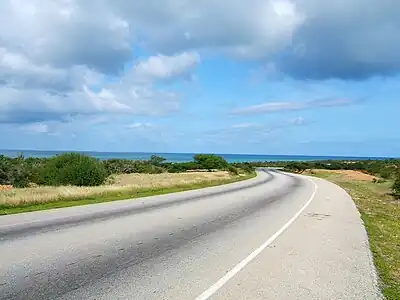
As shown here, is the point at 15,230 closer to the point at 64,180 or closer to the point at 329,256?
the point at 329,256

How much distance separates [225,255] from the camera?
952 centimetres

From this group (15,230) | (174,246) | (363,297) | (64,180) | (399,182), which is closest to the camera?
(363,297)

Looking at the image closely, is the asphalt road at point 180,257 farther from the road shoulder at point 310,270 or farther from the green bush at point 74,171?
the green bush at point 74,171

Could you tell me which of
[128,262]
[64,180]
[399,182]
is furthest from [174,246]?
[399,182]

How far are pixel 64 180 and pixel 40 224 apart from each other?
24.8 metres

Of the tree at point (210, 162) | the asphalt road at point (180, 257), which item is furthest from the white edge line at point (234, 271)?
the tree at point (210, 162)

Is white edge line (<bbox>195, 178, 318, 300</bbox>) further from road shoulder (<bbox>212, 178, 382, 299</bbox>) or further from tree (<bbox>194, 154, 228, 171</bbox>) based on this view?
tree (<bbox>194, 154, 228, 171</bbox>)

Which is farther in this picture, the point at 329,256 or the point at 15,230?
the point at 15,230

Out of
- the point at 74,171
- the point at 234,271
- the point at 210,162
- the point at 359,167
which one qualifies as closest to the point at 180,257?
the point at 234,271

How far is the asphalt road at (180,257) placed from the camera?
22.4 ft

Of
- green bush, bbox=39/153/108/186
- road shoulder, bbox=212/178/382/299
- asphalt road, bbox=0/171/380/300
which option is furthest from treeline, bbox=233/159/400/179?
road shoulder, bbox=212/178/382/299

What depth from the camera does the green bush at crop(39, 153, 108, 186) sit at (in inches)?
1452

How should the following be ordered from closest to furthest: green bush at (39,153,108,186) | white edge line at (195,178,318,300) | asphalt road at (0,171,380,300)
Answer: white edge line at (195,178,318,300)
asphalt road at (0,171,380,300)
green bush at (39,153,108,186)

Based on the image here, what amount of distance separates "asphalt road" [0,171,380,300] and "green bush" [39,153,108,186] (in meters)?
20.8
